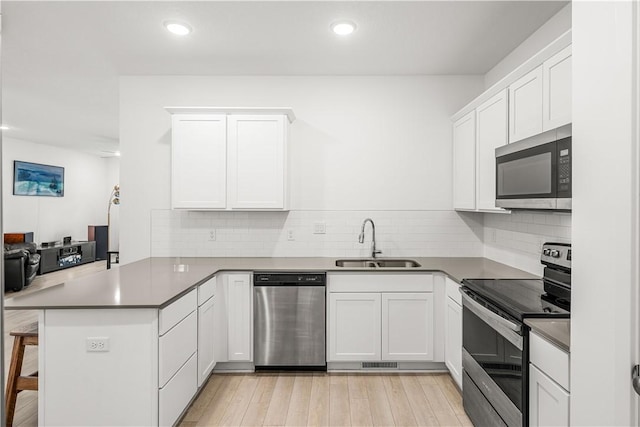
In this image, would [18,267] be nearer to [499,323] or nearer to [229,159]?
[229,159]

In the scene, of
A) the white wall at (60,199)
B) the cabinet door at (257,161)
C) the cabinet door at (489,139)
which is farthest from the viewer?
the white wall at (60,199)

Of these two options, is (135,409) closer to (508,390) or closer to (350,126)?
(508,390)

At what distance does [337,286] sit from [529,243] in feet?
4.78

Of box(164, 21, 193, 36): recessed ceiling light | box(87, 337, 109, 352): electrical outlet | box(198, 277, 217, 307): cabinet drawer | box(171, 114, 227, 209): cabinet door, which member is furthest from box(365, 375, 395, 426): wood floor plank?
box(164, 21, 193, 36): recessed ceiling light

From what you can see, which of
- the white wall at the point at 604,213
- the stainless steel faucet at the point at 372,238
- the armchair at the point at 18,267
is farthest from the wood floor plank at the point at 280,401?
the armchair at the point at 18,267

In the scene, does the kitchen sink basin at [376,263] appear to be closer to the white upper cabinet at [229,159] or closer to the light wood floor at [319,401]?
the white upper cabinet at [229,159]

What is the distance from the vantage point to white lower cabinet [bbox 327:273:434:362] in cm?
302

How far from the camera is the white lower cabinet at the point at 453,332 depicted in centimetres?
263

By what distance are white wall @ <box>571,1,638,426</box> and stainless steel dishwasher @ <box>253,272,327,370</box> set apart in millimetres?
1992

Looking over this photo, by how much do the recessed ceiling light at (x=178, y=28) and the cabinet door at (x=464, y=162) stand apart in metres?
2.22

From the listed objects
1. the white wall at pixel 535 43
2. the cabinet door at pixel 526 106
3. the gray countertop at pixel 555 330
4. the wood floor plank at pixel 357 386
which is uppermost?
the white wall at pixel 535 43

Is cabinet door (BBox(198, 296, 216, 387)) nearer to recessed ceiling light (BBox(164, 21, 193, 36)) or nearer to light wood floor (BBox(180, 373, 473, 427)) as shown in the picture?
light wood floor (BBox(180, 373, 473, 427))

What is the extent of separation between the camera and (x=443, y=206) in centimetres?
362

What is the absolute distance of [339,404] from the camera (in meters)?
2.60
